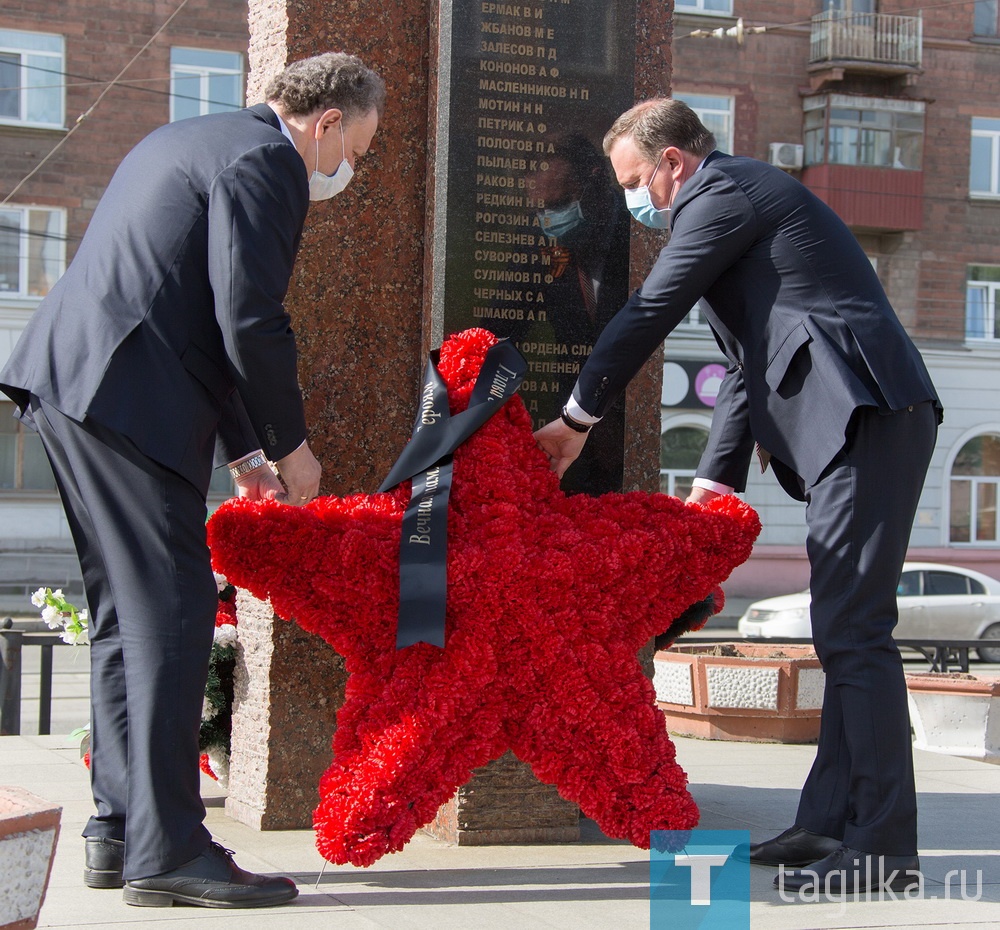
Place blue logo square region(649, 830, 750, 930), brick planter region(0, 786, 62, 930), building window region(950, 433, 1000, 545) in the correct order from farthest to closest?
building window region(950, 433, 1000, 545) → blue logo square region(649, 830, 750, 930) → brick planter region(0, 786, 62, 930)

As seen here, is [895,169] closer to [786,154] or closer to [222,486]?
Result: [786,154]

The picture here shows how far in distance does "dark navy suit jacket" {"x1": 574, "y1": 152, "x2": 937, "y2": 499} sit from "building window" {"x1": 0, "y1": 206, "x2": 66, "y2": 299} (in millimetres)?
18476

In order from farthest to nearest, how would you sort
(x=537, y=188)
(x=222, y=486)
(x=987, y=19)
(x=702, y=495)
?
(x=987, y=19) < (x=222, y=486) < (x=537, y=188) < (x=702, y=495)

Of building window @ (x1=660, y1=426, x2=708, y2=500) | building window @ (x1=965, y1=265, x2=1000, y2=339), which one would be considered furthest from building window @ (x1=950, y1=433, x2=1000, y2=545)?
building window @ (x1=660, y1=426, x2=708, y2=500)

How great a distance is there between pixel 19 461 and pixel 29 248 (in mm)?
3323

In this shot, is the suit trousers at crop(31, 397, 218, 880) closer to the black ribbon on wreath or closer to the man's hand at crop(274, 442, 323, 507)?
the man's hand at crop(274, 442, 323, 507)

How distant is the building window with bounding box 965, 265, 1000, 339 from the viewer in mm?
24531

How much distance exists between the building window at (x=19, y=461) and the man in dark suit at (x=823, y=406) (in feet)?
61.4

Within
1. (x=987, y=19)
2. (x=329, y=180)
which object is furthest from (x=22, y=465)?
(x=987, y=19)

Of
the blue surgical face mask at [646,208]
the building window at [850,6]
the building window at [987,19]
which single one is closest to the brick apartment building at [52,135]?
the building window at [850,6]

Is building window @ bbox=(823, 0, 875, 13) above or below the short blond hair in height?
above

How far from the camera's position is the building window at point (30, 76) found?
20.4m

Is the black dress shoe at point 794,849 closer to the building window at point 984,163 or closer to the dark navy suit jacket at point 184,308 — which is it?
the dark navy suit jacket at point 184,308

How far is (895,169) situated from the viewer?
2406cm
